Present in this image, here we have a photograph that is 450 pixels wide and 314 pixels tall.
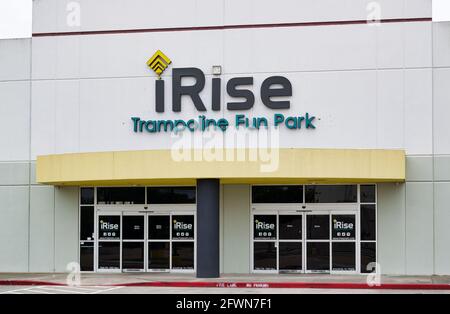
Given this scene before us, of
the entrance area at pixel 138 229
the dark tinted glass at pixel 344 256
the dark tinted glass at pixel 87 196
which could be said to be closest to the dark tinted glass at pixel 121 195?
the entrance area at pixel 138 229

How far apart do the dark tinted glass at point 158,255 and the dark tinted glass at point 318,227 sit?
4.61 meters

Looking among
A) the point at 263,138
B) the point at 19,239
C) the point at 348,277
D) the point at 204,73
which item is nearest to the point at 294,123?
the point at 263,138

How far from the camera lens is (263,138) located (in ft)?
86.0

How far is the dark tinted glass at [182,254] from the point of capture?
89.5 feet

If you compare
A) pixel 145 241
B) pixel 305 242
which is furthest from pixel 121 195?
pixel 305 242

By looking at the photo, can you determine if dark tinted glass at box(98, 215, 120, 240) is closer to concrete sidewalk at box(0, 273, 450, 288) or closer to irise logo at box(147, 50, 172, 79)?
concrete sidewalk at box(0, 273, 450, 288)

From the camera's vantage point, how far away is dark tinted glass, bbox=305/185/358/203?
2644 centimetres

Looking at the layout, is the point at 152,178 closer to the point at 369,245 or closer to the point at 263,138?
the point at 263,138

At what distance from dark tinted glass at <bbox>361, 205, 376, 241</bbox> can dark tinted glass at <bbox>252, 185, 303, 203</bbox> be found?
6.65 ft

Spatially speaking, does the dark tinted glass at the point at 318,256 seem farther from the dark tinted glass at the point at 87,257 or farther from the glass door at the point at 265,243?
the dark tinted glass at the point at 87,257

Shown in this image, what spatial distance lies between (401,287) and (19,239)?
12737 mm

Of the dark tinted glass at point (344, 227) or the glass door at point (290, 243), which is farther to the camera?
the glass door at point (290, 243)

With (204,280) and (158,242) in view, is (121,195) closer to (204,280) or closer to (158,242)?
(158,242)

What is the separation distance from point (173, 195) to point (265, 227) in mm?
3182
